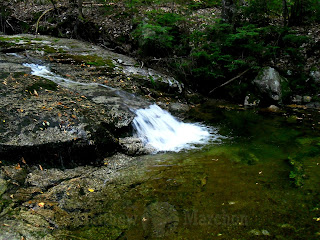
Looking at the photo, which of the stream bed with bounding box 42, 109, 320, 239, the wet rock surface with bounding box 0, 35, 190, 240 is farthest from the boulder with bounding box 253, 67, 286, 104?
the wet rock surface with bounding box 0, 35, 190, 240

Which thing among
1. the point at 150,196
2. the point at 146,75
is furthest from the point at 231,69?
the point at 150,196

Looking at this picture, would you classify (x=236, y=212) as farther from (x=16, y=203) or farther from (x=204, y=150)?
(x=16, y=203)

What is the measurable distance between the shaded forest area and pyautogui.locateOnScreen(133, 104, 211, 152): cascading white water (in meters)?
3.55

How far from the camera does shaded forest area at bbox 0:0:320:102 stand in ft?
33.8

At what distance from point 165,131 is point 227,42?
544 cm

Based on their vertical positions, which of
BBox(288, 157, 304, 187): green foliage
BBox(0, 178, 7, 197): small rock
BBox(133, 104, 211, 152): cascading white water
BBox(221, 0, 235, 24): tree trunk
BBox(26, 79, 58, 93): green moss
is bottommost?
BBox(133, 104, 211, 152): cascading white water

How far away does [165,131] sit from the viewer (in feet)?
23.2

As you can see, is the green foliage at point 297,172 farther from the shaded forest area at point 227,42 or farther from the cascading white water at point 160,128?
the shaded forest area at point 227,42

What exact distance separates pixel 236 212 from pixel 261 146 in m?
3.07

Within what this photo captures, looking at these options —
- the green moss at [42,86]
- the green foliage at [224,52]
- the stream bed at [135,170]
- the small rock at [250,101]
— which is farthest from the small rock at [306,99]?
the green moss at [42,86]

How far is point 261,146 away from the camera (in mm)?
5965

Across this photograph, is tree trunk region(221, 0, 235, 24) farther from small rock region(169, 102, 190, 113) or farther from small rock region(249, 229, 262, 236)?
small rock region(249, 229, 262, 236)

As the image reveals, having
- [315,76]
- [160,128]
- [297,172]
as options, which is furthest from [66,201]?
[315,76]

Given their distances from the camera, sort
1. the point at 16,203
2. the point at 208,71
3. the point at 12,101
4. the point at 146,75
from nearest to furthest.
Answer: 1. the point at 16,203
2. the point at 12,101
3. the point at 146,75
4. the point at 208,71
